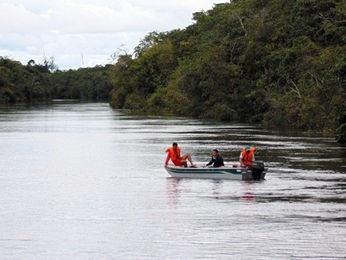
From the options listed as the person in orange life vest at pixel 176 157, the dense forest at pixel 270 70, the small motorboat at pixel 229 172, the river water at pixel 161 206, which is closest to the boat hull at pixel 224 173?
the small motorboat at pixel 229 172

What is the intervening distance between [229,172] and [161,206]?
6657mm

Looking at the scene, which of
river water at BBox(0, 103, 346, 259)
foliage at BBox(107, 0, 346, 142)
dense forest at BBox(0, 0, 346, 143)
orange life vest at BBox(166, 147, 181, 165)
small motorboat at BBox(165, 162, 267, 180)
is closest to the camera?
river water at BBox(0, 103, 346, 259)

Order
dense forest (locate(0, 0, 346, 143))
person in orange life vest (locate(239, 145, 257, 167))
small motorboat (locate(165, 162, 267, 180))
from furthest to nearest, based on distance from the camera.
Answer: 1. dense forest (locate(0, 0, 346, 143))
2. person in orange life vest (locate(239, 145, 257, 167))
3. small motorboat (locate(165, 162, 267, 180))

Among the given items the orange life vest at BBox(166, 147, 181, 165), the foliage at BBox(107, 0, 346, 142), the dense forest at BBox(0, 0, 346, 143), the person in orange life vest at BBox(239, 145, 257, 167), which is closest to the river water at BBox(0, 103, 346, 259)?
the person in orange life vest at BBox(239, 145, 257, 167)

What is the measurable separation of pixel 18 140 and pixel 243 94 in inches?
1253

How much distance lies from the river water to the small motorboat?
36cm

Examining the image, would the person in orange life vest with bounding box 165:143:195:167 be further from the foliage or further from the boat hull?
the foliage

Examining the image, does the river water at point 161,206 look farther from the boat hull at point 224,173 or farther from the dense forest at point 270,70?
the dense forest at point 270,70

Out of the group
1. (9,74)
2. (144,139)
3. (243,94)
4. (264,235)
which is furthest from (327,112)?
(9,74)

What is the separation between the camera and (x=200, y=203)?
2928cm

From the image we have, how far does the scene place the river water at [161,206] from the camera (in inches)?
866

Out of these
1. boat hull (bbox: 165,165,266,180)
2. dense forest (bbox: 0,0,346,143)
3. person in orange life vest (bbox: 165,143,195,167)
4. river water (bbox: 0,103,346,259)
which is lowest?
river water (bbox: 0,103,346,259)

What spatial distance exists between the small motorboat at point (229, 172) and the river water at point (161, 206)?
0.36 meters

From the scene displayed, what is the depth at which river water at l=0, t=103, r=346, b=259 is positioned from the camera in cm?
2198
